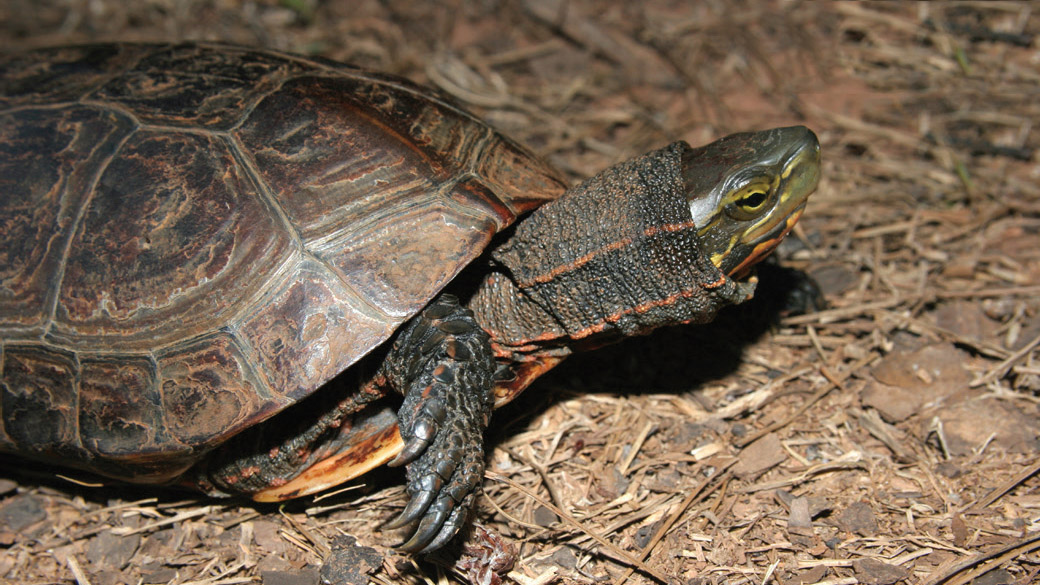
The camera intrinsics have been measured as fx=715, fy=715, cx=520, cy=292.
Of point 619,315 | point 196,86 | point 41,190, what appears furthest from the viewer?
point 196,86

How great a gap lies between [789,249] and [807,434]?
49.1 inches

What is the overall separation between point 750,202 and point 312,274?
1670 millimetres

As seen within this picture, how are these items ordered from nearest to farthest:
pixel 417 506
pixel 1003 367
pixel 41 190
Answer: pixel 417 506 < pixel 41 190 < pixel 1003 367

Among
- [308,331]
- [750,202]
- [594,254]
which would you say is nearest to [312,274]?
[308,331]

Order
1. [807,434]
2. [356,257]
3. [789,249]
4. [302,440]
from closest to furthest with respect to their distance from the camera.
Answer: [356,257]
[302,440]
[807,434]
[789,249]

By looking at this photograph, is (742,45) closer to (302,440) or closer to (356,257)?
(356,257)

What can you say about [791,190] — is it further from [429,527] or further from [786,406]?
[429,527]

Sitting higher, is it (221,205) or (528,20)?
(221,205)

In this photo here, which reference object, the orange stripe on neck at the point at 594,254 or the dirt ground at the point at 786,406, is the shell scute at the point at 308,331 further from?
the dirt ground at the point at 786,406

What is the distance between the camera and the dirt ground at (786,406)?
2.75 metres

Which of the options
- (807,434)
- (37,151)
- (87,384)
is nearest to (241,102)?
(37,151)

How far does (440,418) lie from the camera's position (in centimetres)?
249

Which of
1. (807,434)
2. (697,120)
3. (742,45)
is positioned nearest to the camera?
(807,434)

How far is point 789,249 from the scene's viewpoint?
13.2 ft
